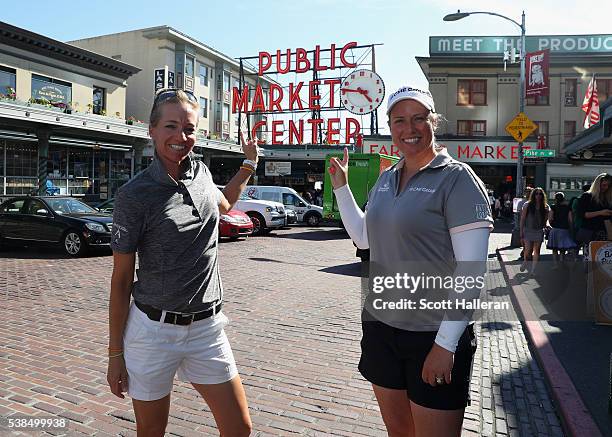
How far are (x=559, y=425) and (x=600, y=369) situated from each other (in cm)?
149

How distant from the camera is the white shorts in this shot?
93.6 inches

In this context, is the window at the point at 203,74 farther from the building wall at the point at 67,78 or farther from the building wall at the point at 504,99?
the building wall at the point at 504,99

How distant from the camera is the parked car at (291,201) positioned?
23516 mm

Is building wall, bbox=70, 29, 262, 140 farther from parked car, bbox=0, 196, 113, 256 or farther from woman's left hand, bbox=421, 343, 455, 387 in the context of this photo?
woman's left hand, bbox=421, 343, 455, 387

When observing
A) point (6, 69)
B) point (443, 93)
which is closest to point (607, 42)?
point (443, 93)

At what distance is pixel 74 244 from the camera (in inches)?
496

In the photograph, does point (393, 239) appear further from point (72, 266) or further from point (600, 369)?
Result: point (72, 266)

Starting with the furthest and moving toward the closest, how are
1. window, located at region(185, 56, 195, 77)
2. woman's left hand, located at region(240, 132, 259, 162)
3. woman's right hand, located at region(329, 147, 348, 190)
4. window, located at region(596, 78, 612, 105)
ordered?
window, located at region(185, 56, 195, 77) → window, located at region(596, 78, 612, 105) → woman's left hand, located at region(240, 132, 259, 162) → woman's right hand, located at region(329, 147, 348, 190)

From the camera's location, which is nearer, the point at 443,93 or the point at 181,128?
the point at 181,128

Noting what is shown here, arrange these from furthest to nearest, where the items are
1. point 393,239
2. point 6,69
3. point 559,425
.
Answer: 1. point 6,69
2. point 559,425
3. point 393,239

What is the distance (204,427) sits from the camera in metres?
3.72

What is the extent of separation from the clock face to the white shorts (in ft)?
111

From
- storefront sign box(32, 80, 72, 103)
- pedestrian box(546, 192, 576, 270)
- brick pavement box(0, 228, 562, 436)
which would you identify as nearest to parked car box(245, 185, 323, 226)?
storefront sign box(32, 80, 72, 103)

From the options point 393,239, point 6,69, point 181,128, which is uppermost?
point 6,69
